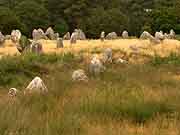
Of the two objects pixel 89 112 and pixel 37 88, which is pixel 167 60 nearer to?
A: pixel 37 88

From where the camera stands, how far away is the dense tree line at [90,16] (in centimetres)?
4647

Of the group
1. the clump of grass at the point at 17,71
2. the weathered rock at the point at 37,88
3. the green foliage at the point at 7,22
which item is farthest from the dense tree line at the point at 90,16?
the weathered rock at the point at 37,88

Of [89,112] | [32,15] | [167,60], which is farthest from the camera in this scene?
[32,15]

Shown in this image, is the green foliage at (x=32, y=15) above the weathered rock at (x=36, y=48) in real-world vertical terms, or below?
above

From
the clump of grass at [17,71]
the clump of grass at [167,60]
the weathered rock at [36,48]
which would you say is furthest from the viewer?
the weathered rock at [36,48]

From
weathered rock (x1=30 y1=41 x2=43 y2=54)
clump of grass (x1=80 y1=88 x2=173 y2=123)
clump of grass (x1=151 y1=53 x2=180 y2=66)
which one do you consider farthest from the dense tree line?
clump of grass (x1=80 y1=88 x2=173 y2=123)

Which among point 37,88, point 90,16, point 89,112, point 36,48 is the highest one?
point 90,16

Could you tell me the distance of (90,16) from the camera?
179ft

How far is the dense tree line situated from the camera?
152 ft

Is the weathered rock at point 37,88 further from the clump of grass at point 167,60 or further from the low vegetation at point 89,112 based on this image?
the clump of grass at point 167,60

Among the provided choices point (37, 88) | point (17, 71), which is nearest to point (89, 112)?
point (37, 88)

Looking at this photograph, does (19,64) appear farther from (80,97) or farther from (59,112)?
(59,112)

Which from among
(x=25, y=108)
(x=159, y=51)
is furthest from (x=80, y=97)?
(x=159, y=51)

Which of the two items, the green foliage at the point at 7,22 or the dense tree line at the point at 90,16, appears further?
the dense tree line at the point at 90,16
